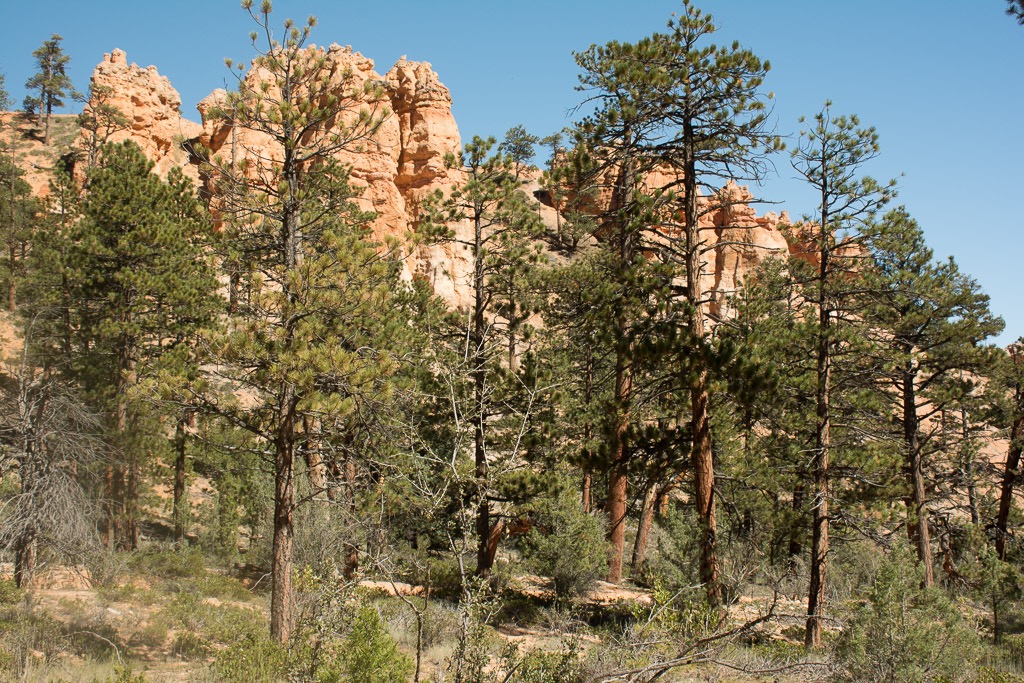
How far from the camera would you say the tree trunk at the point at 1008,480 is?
1609 cm

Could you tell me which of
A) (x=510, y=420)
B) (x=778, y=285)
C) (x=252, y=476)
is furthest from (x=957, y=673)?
(x=252, y=476)

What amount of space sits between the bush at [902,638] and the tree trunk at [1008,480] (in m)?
9.12

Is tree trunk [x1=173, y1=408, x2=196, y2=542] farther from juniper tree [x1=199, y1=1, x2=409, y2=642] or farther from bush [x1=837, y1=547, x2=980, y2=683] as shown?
bush [x1=837, y1=547, x2=980, y2=683]

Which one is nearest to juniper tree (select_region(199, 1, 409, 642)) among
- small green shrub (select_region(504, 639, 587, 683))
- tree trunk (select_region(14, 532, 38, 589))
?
small green shrub (select_region(504, 639, 587, 683))

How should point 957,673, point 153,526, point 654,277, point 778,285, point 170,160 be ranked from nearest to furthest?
point 957,673, point 654,277, point 778,285, point 153,526, point 170,160

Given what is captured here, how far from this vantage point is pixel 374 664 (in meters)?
4.92

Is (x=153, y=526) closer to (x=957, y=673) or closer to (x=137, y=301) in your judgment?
(x=137, y=301)

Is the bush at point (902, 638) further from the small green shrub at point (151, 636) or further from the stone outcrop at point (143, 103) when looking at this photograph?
the stone outcrop at point (143, 103)

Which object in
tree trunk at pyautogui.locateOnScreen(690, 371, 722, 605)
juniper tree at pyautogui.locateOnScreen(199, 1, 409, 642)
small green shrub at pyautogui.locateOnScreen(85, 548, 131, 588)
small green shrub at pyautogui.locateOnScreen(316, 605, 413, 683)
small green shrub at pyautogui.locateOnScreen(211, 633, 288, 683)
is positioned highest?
juniper tree at pyautogui.locateOnScreen(199, 1, 409, 642)

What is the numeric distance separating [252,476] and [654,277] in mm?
12133

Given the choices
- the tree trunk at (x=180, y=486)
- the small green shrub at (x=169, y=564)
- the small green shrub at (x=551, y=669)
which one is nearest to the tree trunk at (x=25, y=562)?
the small green shrub at (x=169, y=564)

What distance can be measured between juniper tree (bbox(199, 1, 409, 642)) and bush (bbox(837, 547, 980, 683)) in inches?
255

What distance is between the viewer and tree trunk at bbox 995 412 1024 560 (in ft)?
52.8

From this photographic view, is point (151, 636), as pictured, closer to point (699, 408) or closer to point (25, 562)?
point (25, 562)
